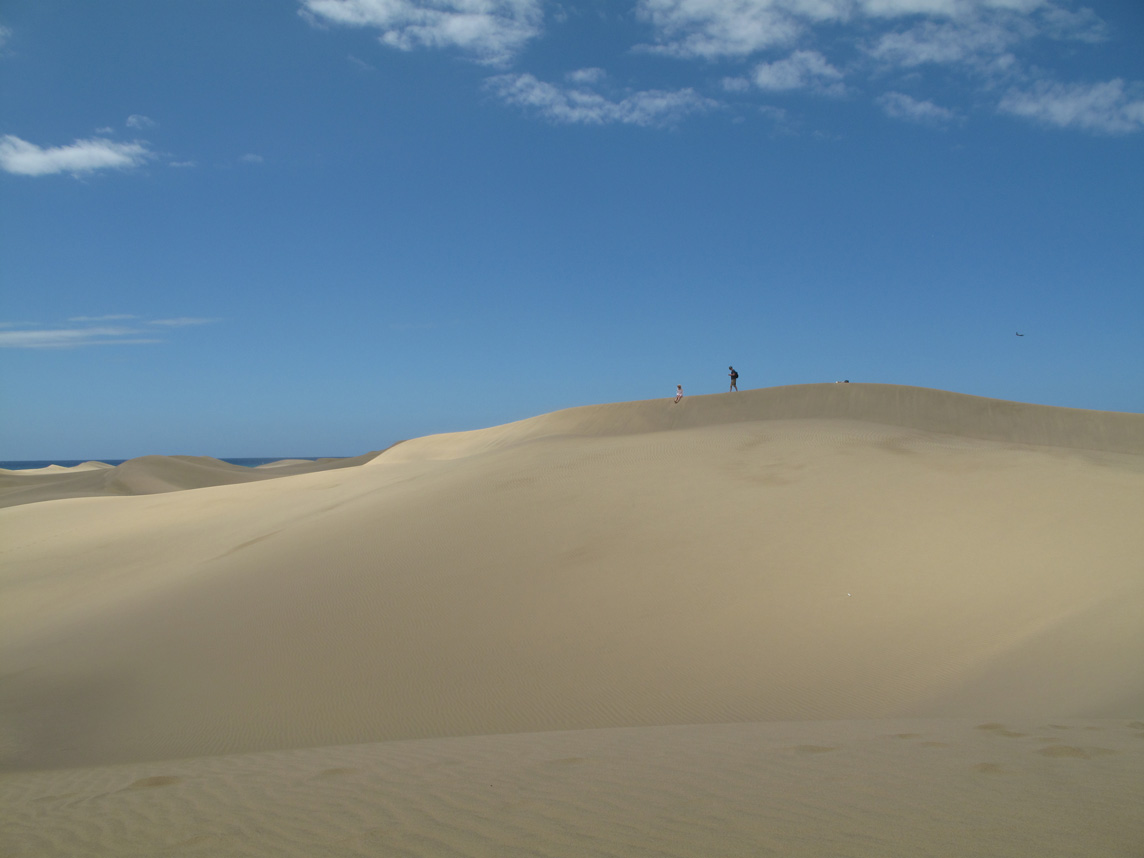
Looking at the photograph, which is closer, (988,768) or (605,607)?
(988,768)

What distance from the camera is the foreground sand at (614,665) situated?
330 centimetres

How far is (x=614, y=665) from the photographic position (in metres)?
6.45

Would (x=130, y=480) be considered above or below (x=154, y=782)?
above

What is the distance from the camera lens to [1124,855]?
2596 millimetres

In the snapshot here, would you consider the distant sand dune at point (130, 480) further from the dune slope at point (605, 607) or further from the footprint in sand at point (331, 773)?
the footprint in sand at point (331, 773)

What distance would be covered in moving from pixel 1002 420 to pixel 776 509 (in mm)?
16014

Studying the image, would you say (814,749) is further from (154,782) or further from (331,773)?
(154,782)

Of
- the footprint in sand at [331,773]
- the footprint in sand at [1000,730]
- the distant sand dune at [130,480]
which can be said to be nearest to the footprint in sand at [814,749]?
the footprint in sand at [1000,730]

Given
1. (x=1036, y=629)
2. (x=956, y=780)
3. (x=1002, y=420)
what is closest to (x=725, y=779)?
(x=956, y=780)

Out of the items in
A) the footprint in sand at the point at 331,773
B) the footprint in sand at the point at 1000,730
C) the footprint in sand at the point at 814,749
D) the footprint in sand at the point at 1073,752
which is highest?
the footprint in sand at the point at 1073,752

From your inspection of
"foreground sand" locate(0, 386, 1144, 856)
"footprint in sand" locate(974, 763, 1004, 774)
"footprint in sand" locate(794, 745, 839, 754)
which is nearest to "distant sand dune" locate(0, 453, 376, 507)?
"foreground sand" locate(0, 386, 1144, 856)

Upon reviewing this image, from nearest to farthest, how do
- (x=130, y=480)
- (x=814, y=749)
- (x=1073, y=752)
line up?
(x=1073, y=752), (x=814, y=749), (x=130, y=480)

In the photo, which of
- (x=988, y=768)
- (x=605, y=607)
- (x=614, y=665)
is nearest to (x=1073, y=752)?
(x=988, y=768)

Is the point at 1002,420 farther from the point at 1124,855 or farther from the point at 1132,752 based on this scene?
the point at 1124,855
